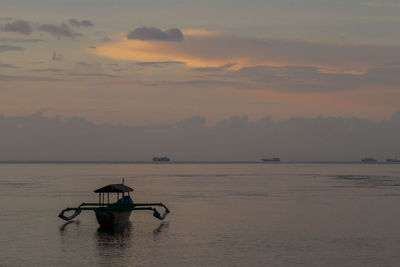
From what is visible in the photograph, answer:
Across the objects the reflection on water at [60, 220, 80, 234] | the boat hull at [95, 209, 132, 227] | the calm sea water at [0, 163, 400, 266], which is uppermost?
the boat hull at [95, 209, 132, 227]

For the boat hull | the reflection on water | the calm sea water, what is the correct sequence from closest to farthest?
the calm sea water, the boat hull, the reflection on water

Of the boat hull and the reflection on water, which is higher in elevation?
the boat hull

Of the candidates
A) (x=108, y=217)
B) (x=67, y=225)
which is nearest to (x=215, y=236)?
(x=108, y=217)

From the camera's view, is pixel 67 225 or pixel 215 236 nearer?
pixel 215 236

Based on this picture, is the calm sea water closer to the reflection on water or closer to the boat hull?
the reflection on water

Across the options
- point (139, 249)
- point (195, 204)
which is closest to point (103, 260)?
point (139, 249)

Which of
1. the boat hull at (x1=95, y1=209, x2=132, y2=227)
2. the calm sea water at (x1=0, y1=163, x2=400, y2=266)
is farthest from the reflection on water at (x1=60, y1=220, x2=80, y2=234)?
the boat hull at (x1=95, y1=209, x2=132, y2=227)

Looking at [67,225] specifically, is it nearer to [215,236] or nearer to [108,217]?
[108,217]

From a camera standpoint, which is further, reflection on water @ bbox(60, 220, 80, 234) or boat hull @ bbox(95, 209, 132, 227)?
reflection on water @ bbox(60, 220, 80, 234)

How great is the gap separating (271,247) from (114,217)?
17183mm

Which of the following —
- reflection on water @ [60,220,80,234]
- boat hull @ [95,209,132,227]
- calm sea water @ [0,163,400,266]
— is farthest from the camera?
reflection on water @ [60,220,80,234]

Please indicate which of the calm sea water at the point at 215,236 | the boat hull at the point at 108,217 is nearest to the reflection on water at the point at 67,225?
the calm sea water at the point at 215,236

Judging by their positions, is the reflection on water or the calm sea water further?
the reflection on water

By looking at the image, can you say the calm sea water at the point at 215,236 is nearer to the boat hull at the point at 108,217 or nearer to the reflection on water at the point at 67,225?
the reflection on water at the point at 67,225
